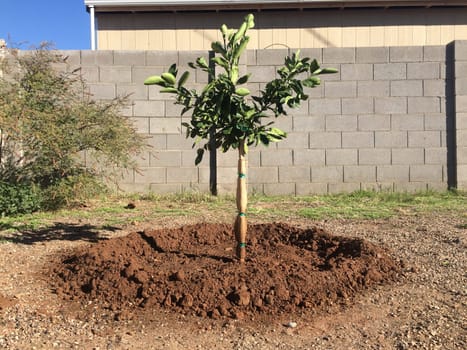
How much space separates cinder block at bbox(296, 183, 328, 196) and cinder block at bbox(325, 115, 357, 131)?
0.96 m

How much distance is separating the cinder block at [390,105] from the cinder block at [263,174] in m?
2.01

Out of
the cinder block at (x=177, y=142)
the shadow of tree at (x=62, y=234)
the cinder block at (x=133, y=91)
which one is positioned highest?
the cinder block at (x=133, y=91)

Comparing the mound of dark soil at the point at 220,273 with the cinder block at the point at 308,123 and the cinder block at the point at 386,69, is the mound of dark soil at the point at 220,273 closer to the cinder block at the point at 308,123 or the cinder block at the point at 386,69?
the cinder block at the point at 308,123

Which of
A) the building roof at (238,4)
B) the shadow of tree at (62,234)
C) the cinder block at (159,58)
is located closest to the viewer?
the shadow of tree at (62,234)

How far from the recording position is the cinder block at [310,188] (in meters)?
8.51

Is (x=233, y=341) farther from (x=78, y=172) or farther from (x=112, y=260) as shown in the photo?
(x=78, y=172)

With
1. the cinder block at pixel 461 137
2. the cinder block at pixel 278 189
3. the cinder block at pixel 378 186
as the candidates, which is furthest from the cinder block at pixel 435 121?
the cinder block at pixel 278 189

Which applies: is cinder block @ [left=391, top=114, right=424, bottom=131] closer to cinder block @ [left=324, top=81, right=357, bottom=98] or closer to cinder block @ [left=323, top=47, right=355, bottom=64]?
cinder block @ [left=324, top=81, right=357, bottom=98]

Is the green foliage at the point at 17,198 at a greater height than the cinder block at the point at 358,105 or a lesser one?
lesser

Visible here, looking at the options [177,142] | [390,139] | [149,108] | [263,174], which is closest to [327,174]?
[263,174]

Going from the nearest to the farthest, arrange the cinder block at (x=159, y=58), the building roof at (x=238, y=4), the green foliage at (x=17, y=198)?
the green foliage at (x=17, y=198) → the cinder block at (x=159, y=58) → the building roof at (x=238, y=4)

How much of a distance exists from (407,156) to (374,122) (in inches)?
31.9

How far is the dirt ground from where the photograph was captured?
3090 mm

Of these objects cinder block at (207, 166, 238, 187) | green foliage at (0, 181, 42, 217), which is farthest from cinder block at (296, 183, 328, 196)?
green foliage at (0, 181, 42, 217)
